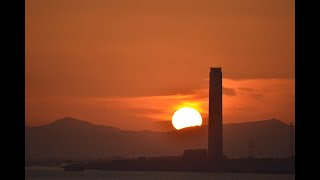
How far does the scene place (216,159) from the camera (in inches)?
3649

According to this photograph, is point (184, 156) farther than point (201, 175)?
No

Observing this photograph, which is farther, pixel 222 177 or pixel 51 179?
pixel 222 177
